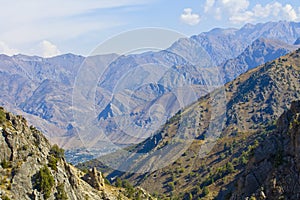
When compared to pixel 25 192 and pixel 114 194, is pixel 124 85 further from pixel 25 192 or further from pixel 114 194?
pixel 25 192

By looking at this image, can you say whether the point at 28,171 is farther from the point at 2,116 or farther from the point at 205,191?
the point at 205,191

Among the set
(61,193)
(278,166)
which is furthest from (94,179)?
(278,166)

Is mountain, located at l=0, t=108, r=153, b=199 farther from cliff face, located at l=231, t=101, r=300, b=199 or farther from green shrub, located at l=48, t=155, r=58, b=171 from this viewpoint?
cliff face, located at l=231, t=101, r=300, b=199

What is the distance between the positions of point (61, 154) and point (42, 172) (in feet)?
82.4

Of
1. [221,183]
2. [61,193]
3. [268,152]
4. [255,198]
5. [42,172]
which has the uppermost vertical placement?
[42,172]

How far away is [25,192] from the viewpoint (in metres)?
58.9

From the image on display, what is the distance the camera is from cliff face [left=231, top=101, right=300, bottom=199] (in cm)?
6100

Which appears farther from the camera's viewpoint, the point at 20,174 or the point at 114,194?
the point at 114,194

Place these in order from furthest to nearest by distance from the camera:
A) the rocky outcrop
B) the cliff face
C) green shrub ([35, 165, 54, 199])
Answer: the rocky outcrop < green shrub ([35, 165, 54, 199]) < the cliff face

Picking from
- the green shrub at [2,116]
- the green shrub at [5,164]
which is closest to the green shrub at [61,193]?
the green shrub at [5,164]

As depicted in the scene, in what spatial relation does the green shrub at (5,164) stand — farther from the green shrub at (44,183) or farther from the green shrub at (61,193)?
the green shrub at (61,193)

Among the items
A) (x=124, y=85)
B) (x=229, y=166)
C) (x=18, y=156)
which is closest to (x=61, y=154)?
(x=18, y=156)

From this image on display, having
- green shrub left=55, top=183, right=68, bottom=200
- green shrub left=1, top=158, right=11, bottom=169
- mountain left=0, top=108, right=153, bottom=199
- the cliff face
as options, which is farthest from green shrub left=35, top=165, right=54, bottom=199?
the cliff face

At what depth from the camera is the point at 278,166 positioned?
215ft
